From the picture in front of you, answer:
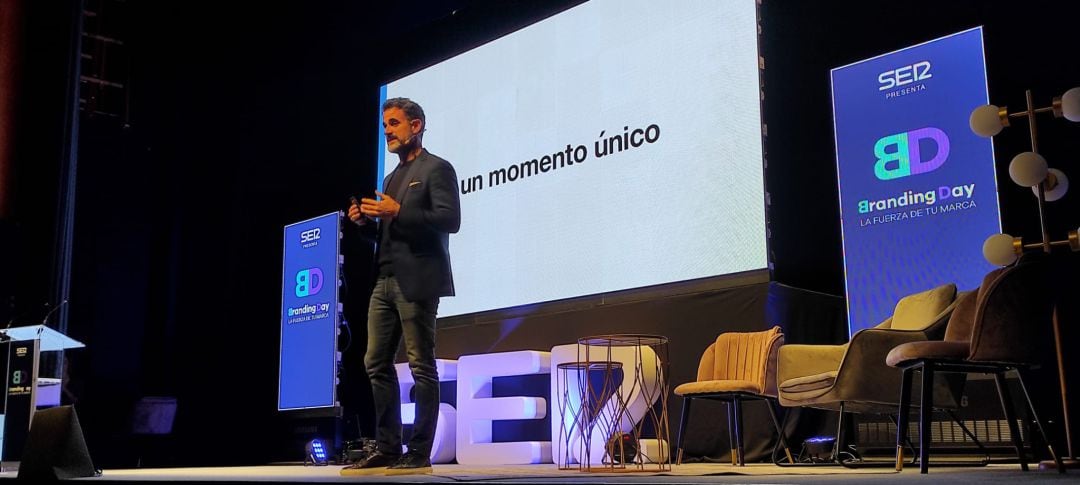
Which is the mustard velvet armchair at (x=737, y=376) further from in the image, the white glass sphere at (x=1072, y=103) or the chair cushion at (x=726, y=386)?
the white glass sphere at (x=1072, y=103)

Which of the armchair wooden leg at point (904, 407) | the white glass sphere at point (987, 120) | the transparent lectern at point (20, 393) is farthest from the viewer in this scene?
the transparent lectern at point (20, 393)

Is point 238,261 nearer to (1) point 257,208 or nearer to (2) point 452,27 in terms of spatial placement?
(1) point 257,208

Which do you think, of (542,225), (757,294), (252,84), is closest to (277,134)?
(252,84)

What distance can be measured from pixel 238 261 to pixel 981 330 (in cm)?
660

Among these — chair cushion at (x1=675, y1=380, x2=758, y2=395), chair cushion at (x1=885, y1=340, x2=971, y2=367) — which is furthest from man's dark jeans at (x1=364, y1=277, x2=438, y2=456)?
chair cushion at (x1=885, y1=340, x2=971, y2=367)

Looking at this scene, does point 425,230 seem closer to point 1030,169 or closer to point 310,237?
point 1030,169

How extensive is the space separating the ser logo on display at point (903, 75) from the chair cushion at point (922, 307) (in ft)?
3.78

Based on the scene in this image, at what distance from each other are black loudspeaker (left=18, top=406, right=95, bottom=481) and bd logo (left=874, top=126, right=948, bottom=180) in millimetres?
3718

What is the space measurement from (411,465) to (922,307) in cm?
223

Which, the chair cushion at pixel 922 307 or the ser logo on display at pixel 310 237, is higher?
the ser logo on display at pixel 310 237

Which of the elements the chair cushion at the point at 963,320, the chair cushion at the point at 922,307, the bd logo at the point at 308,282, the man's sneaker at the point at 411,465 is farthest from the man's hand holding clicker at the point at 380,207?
the bd logo at the point at 308,282

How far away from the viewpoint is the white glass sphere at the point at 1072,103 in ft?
11.3

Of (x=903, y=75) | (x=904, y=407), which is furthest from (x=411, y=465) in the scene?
(x=903, y=75)

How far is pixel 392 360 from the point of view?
345 cm
